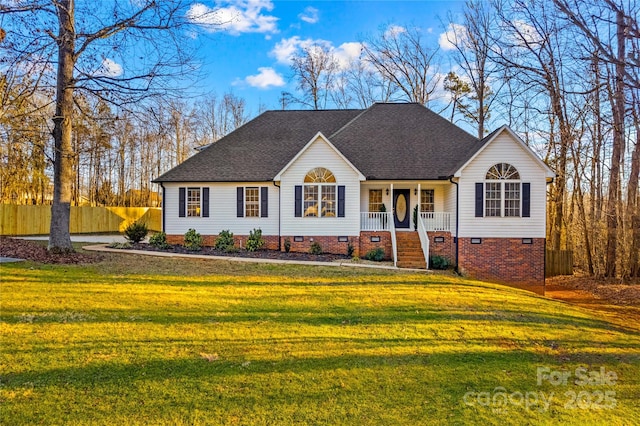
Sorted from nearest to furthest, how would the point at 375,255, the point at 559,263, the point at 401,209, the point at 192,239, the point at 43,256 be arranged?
1. the point at 43,256
2. the point at 375,255
3. the point at 192,239
4. the point at 401,209
5. the point at 559,263

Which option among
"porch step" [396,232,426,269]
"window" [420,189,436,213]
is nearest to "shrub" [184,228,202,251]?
"porch step" [396,232,426,269]

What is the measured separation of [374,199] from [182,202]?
8882 mm

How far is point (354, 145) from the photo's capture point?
1750 cm

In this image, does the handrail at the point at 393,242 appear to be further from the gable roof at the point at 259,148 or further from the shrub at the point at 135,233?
the shrub at the point at 135,233

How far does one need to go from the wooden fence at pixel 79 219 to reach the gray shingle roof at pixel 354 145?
11.1 m

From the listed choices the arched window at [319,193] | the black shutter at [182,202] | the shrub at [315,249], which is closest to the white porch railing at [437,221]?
the arched window at [319,193]

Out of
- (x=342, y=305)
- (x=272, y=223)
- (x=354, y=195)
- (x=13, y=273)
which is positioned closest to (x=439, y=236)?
(x=354, y=195)

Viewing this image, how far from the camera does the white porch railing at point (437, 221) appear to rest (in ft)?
49.4

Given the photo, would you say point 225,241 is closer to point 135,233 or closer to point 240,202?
point 240,202

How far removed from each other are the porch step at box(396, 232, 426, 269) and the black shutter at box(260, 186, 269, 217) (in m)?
5.86

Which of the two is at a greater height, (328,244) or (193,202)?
(193,202)

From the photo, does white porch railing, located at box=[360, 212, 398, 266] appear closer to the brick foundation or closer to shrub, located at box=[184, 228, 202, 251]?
the brick foundation

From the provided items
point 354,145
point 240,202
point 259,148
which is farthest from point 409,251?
point 259,148

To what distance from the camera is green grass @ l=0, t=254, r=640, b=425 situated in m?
3.83
